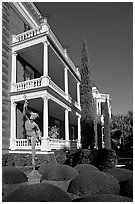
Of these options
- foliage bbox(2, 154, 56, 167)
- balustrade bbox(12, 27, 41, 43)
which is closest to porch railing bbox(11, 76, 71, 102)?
balustrade bbox(12, 27, 41, 43)

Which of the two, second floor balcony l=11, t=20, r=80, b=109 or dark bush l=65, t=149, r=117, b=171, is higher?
second floor balcony l=11, t=20, r=80, b=109

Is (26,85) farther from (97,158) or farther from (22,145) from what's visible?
(97,158)

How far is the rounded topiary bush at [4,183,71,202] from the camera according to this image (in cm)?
388

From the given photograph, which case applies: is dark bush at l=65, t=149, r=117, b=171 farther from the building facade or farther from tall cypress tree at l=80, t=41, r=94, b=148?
tall cypress tree at l=80, t=41, r=94, b=148

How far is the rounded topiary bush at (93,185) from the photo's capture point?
19.7ft

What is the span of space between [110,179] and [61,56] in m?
12.7

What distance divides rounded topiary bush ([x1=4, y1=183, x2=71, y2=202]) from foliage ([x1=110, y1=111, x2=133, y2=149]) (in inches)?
1091

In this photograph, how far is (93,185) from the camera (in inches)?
240

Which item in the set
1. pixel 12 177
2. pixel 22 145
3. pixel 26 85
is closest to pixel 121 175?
pixel 12 177

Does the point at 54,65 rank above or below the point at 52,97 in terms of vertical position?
above

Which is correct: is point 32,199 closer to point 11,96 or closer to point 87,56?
point 11,96

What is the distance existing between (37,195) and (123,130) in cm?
2949

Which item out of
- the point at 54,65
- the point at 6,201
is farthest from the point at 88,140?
the point at 6,201

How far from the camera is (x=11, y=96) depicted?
14414 millimetres
